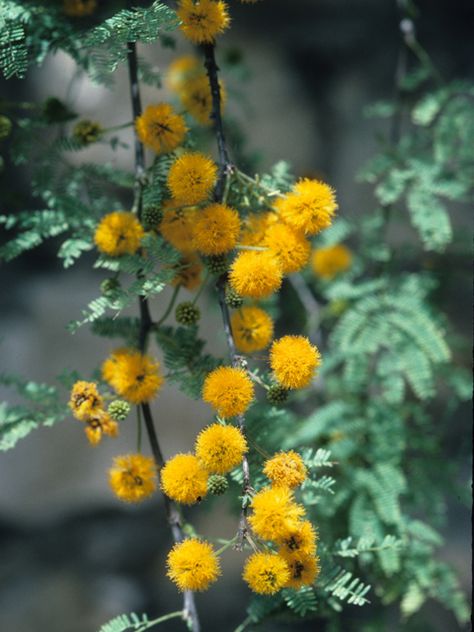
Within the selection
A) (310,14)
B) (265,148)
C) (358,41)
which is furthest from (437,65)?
(265,148)

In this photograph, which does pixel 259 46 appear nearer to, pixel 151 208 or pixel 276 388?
pixel 151 208

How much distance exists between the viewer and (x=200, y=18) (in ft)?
5.39

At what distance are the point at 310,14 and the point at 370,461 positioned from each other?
2865 millimetres

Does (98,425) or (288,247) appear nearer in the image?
(288,247)

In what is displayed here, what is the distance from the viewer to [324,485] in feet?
5.53

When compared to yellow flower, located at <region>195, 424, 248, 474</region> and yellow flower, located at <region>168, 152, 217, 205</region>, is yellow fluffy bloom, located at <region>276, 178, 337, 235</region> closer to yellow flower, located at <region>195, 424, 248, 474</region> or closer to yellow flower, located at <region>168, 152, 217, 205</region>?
yellow flower, located at <region>168, 152, 217, 205</region>

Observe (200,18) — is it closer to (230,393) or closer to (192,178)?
(192,178)

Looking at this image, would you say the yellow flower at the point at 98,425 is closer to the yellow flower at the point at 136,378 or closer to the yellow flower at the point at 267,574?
the yellow flower at the point at 136,378

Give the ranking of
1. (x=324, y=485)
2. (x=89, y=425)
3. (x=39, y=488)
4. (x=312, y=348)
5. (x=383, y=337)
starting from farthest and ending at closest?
(x=39, y=488), (x=383, y=337), (x=89, y=425), (x=324, y=485), (x=312, y=348)

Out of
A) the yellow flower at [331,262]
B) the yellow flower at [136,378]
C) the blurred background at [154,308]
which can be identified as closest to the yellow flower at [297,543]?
the yellow flower at [136,378]

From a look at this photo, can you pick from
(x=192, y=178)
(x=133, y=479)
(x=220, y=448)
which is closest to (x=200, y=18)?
(x=192, y=178)

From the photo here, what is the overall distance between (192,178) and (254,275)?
258 millimetres

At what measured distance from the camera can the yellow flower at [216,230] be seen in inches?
62.4

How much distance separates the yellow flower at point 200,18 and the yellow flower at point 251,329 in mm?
638
